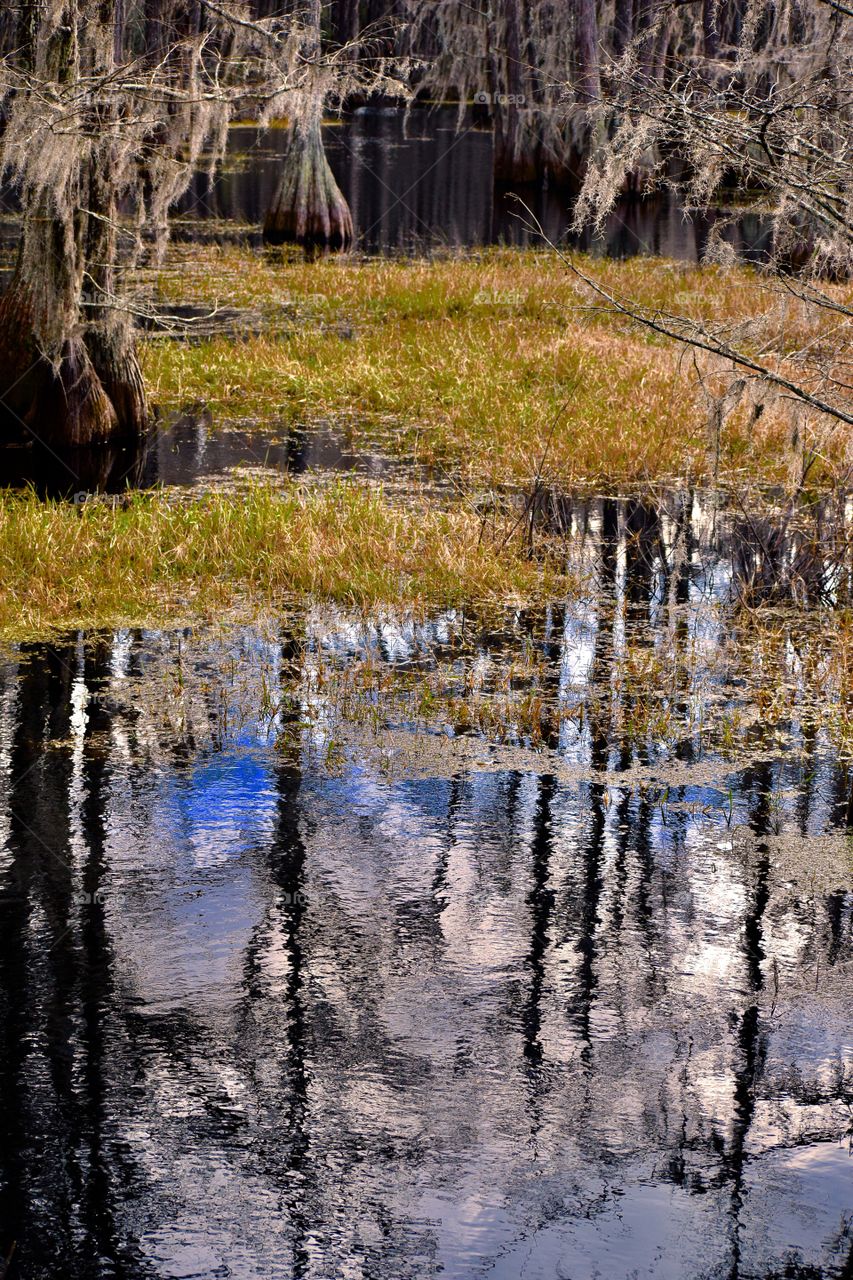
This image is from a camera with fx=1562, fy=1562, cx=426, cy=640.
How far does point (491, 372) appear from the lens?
14.2m

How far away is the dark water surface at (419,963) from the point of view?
367cm

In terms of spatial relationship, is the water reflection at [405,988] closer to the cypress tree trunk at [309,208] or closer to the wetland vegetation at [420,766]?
the wetland vegetation at [420,766]

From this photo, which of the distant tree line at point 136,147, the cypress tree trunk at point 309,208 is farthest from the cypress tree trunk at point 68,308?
the cypress tree trunk at point 309,208

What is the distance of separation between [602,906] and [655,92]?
121 inches

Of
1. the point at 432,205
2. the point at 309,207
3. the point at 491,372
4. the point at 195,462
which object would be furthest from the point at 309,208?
the point at 195,462

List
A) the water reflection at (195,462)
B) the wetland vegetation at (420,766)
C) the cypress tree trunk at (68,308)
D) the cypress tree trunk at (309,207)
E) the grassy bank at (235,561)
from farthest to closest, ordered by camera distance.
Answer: the cypress tree trunk at (309,207)
the water reflection at (195,462)
the cypress tree trunk at (68,308)
the grassy bank at (235,561)
the wetland vegetation at (420,766)

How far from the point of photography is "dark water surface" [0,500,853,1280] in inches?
144

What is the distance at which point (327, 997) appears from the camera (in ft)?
15.0

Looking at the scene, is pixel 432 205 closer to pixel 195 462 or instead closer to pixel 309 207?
pixel 309 207

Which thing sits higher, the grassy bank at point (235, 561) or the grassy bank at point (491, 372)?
the grassy bank at point (491, 372)

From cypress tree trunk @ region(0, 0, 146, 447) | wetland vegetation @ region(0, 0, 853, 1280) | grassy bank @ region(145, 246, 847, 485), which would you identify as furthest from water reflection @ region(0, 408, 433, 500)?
grassy bank @ region(145, 246, 847, 485)

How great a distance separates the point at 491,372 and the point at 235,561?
236 inches

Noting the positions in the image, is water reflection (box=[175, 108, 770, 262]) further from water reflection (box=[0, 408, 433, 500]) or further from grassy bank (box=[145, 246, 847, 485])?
water reflection (box=[0, 408, 433, 500])

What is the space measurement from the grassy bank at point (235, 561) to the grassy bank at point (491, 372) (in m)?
1.46
